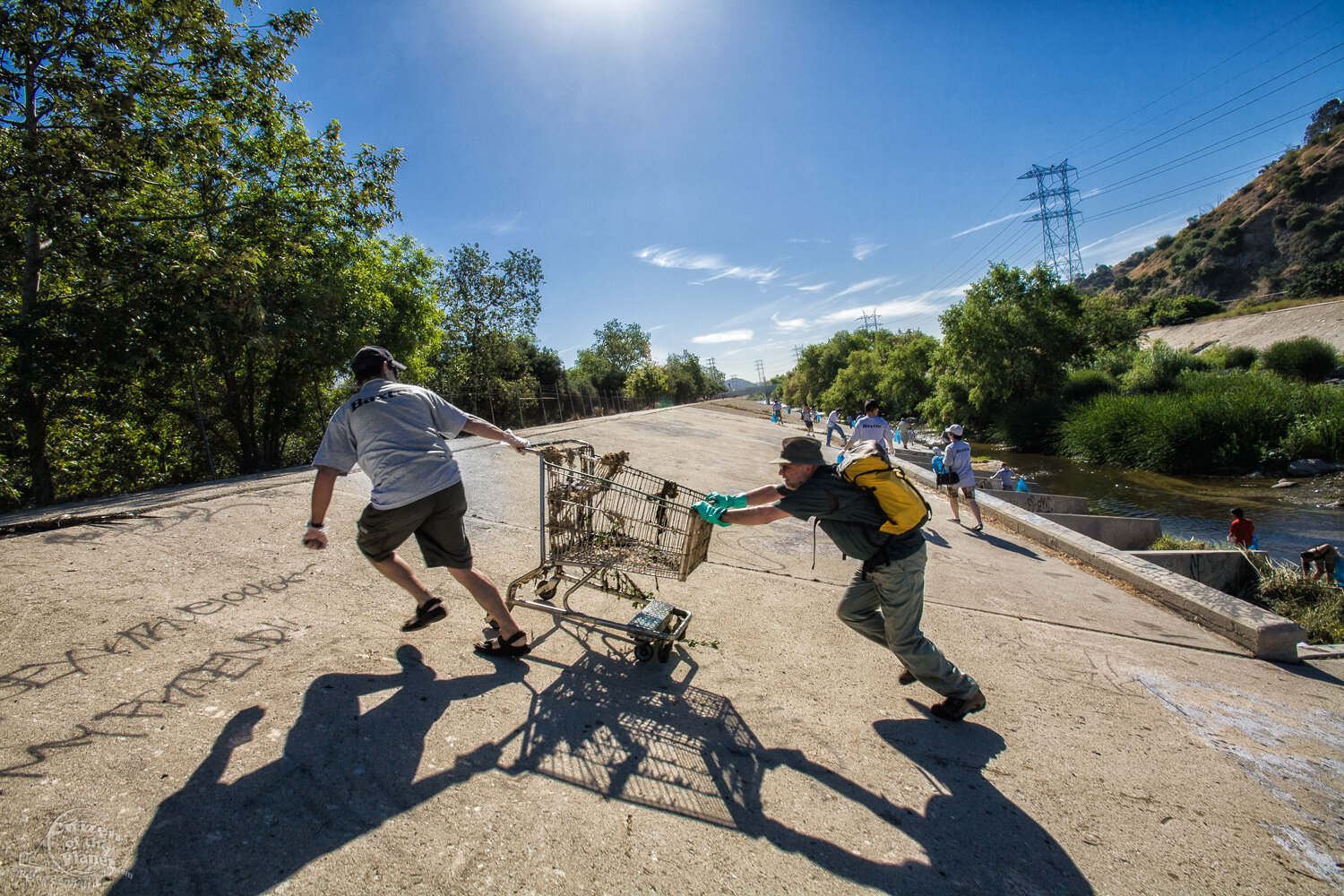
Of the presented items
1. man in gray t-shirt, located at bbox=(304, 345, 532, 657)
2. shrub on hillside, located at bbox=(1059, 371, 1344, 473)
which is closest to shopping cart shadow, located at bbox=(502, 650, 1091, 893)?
man in gray t-shirt, located at bbox=(304, 345, 532, 657)

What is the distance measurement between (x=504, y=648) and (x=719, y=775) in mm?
1488

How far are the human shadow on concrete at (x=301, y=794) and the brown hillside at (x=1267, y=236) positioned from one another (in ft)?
290

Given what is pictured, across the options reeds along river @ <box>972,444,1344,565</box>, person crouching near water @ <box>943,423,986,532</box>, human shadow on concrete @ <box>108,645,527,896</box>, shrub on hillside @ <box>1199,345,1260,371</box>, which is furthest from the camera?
shrub on hillside @ <box>1199,345,1260,371</box>

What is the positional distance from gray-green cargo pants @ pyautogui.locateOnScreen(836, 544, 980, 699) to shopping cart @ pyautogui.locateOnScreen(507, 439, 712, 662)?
1.03 m

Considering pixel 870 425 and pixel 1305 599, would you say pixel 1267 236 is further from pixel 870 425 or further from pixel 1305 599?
pixel 870 425

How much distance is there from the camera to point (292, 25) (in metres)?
10.1

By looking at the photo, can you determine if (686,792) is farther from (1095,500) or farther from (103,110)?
(1095,500)

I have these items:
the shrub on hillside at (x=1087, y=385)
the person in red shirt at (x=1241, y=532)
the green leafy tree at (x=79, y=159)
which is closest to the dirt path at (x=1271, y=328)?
the shrub on hillside at (x=1087, y=385)

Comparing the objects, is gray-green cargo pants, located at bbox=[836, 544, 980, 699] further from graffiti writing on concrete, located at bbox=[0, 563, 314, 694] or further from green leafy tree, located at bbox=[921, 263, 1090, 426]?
green leafy tree, located at bbox=[921, 263, 1090, 426]

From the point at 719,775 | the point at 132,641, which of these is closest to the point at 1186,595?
the point at 719,775

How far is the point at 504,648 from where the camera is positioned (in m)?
3.21

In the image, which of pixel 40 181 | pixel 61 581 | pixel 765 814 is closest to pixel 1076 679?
pixel 765 814

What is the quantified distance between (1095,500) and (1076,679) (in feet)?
56.4

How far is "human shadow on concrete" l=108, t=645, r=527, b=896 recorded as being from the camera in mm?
1717
